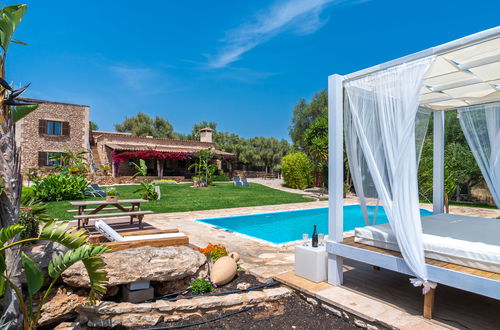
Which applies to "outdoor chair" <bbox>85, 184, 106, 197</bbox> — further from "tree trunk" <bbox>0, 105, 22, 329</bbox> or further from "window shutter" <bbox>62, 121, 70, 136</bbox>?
"window shutter" <bbox>62, 121, 70, 136</bbox>

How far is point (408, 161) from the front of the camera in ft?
11.5

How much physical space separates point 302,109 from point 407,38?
1597 cm

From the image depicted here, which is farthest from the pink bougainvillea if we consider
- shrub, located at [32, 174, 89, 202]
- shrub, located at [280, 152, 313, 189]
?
shrub, located at [32, 174, 89, 202]

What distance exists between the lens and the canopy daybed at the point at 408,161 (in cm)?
329

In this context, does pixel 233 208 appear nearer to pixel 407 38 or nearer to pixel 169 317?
pixel 169 317

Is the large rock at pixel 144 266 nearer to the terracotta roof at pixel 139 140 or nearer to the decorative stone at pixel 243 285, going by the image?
the decorative stone at pixel 243 285

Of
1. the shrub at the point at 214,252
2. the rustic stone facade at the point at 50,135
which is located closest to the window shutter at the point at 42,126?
the rustic stone facade at the point at 50,135

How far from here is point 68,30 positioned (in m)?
25.8

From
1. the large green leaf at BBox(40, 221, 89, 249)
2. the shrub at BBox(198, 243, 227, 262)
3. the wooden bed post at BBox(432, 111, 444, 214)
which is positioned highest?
the wooden bed post at BBox(432, 111, 444, 214)

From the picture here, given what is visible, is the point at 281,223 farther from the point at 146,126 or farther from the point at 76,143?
the point at 146,126

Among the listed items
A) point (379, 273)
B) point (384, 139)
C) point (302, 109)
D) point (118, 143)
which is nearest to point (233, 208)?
point (379, 273)

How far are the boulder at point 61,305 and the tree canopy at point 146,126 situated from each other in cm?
3992

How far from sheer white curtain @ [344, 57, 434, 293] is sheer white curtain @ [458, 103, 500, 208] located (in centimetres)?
237

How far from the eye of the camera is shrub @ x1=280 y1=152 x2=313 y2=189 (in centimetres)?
2292
